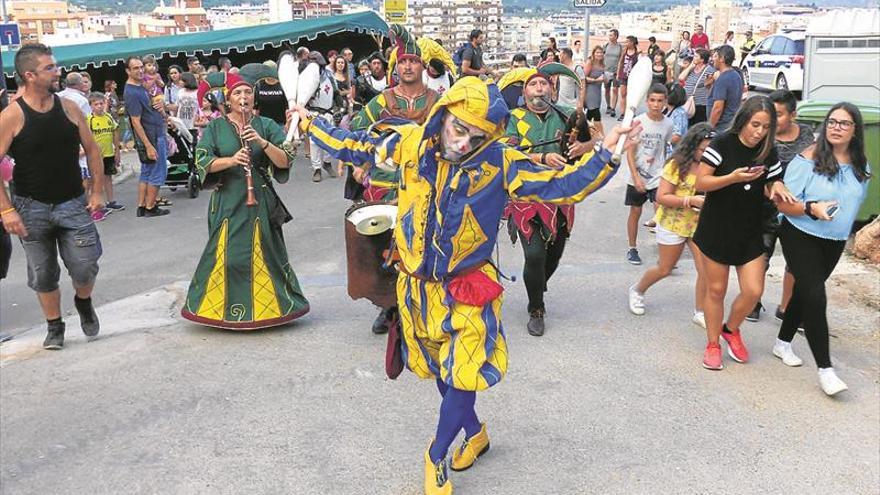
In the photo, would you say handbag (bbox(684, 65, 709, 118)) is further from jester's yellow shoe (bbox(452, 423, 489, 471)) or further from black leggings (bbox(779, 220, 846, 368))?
jester's yellow shoe (bbox(452, 423, 489, 471))

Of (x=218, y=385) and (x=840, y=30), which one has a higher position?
(x=840, y=30)

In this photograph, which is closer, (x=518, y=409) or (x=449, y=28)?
(x=518, y=409)

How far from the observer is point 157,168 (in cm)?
1001

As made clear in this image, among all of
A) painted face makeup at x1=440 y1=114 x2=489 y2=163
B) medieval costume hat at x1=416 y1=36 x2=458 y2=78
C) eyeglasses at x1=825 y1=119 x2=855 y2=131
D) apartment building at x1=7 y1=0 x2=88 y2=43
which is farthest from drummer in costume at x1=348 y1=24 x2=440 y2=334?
apartment building at x1=7 y1=0 x2=88 y2=43

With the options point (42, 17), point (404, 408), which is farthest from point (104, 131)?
point (42, 17)

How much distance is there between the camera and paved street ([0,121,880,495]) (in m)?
3.89

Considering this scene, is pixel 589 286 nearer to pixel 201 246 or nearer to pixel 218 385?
pixel 218 385

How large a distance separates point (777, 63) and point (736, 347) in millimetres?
19968

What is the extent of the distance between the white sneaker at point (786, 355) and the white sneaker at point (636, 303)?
109 centimetres

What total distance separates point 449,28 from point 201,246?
143 feet

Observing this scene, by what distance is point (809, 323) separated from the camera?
4.76m

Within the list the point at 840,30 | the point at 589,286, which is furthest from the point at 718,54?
the point at 840,30

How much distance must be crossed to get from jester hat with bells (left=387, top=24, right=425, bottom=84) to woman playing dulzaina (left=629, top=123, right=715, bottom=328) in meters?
1.97

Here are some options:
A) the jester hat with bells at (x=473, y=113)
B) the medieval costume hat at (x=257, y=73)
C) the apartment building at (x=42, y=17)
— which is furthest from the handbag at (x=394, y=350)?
the apartment building at (x=42, y=17)
